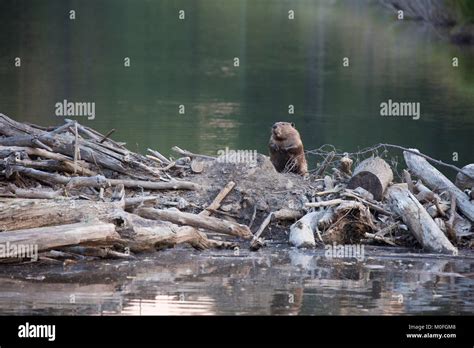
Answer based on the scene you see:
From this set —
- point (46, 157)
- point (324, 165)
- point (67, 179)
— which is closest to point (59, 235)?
point (67, 179)

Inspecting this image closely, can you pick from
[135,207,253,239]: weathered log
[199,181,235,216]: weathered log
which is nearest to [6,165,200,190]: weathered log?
[135,207,253,239]: weathered log

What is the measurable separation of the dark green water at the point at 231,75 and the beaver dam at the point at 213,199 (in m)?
11.0

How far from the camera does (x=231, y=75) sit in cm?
4884

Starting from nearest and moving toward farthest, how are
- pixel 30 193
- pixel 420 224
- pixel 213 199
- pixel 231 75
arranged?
pixel 30 193 → pixel 420 224 → pixel 213 199 → pixel 231 75

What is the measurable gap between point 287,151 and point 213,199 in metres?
2.55

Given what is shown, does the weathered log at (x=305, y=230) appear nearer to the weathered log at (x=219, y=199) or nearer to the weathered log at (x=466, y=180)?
the weathered log at (x=219, y=199)

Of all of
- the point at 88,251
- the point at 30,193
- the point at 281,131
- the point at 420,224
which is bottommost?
the point at 88,251

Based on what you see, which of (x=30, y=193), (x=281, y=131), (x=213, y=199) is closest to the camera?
(x=30, y=193)

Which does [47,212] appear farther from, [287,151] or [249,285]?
[287,151]

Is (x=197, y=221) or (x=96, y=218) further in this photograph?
(x=197, y=221)

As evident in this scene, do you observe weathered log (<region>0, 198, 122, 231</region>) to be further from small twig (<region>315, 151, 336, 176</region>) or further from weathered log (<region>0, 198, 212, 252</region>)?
small twig (<region>315, 151, 336, 176</region>)

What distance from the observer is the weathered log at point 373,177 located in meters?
16.9

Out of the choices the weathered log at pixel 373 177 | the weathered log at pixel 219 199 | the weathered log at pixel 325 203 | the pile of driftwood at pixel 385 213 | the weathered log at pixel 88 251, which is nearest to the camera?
the weathered log at pixel 88 251

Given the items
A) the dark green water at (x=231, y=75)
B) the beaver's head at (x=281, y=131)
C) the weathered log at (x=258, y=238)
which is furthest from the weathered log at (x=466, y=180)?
the dark green water at (x=231, y=75)
